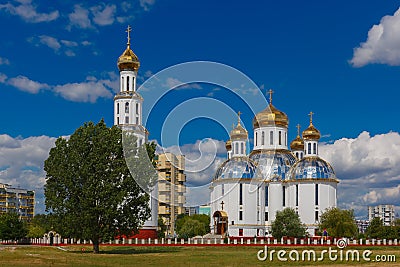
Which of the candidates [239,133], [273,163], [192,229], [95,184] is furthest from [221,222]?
[95,184]

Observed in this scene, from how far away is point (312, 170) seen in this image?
3895 inches

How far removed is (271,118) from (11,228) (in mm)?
46136

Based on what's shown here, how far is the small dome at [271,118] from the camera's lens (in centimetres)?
10638

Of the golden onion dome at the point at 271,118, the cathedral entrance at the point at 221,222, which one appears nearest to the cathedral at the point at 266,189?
the cathedral entrance at the point at 221,222

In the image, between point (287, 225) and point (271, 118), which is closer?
point (287, 225)

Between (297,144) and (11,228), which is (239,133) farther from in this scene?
(11,228)

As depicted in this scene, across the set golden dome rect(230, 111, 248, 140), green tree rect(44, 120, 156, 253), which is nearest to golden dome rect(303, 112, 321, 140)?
golden dome rect(230, 111, 248, 140)

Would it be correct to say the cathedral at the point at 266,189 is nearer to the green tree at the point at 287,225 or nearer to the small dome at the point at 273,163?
the small dome at the point at 273,163

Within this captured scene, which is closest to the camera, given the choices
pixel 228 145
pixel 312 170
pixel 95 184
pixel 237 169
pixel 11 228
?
pixel 95 184

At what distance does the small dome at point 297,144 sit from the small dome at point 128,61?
110 feet

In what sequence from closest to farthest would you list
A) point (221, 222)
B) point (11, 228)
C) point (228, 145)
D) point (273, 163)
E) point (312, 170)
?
point (221, 222) < point (312, 170) < point (273, 163) < point (11, 228) < point (228, 145)

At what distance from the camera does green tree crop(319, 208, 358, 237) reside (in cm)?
8756

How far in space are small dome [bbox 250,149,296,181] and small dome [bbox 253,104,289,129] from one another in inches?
176

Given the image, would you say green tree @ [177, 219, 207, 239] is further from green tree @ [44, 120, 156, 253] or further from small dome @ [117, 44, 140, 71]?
green tree @ [44, 120, 156, 253]
